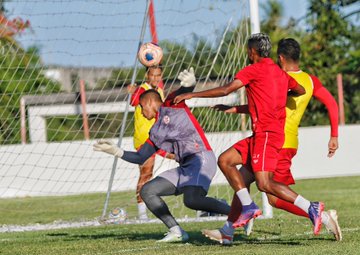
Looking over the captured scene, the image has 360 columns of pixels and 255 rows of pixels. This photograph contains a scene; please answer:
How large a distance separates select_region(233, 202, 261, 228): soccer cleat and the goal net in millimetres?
4686

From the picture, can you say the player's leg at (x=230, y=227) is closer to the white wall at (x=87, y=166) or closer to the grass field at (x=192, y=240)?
the grass field at (x=192, y=240)

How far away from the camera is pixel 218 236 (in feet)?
30.6

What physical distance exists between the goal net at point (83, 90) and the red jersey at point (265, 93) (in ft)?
14.3

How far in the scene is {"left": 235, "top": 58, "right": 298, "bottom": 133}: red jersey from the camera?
29.4 feet

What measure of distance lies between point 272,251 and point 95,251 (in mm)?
1737

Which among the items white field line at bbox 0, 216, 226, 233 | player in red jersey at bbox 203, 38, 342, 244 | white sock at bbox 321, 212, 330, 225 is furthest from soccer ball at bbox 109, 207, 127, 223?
white sock at bbox 321, 212, 330, 225

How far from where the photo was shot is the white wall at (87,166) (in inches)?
705

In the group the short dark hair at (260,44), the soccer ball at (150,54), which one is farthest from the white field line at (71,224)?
the short dark hair at (260,44)

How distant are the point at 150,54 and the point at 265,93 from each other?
2577 mm

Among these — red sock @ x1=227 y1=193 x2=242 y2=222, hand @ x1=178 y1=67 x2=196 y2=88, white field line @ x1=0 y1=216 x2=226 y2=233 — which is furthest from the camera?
white field line @ x1=0 y1=216 x2=226 y2=233

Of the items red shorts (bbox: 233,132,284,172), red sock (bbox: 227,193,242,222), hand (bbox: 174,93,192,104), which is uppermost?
hand (bbox: 174,93,192,104)

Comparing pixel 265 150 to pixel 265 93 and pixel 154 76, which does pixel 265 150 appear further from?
pixel 154 76

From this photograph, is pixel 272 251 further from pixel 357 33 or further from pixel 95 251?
pixel 357 33

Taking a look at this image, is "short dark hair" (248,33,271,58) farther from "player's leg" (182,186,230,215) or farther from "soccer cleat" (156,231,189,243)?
"soccer cleat" (156,231,189,243)
